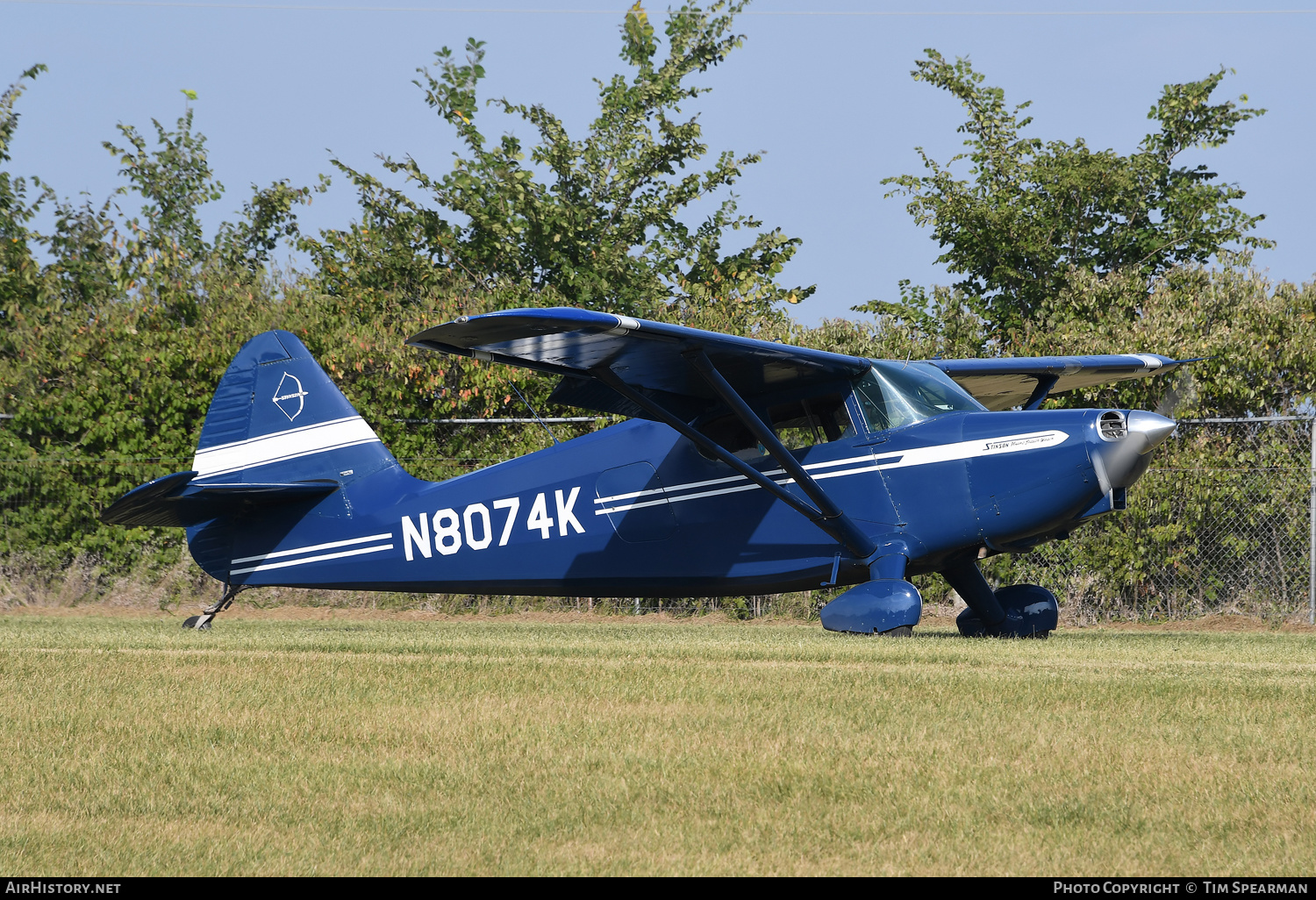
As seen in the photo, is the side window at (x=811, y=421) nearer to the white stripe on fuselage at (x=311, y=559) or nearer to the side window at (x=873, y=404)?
the side window at (x=873, y=404)

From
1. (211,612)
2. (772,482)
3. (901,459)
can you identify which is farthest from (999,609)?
(211,612)

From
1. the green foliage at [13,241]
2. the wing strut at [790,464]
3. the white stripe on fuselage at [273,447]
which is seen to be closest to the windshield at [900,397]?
the wing strut at [790,464]

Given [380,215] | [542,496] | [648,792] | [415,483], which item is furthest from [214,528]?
[380,215]

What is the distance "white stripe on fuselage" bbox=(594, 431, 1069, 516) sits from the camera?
9094 millimetres

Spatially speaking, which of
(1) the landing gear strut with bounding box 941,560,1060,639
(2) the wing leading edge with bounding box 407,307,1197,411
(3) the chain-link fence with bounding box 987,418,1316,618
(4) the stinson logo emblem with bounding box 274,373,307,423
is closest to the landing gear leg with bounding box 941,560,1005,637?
(1) the landing gear strut with bounding box 941,560,1060,639

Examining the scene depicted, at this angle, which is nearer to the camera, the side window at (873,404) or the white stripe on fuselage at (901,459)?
the white stripe on fuselage at (901,459)

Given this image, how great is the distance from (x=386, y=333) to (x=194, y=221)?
20.9 metres

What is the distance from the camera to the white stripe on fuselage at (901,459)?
909 centimetres

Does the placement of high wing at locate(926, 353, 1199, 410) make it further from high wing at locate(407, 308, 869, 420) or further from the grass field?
the grass field

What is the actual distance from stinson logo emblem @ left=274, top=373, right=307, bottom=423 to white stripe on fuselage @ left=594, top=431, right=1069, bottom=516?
135 inches

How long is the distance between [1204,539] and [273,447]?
958 centimetres

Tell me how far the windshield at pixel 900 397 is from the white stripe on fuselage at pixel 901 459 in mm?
273

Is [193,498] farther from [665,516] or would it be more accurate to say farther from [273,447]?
[665,516]

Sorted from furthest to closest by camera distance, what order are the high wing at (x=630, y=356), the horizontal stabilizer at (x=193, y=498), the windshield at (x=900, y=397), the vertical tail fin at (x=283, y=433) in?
the vertical tail fin at (x=283, y=433)
the horizontal stabilizer at (x=193, y=498)
the windshield at (x=900, y=397)
the high wing at (x=630, y=356)
